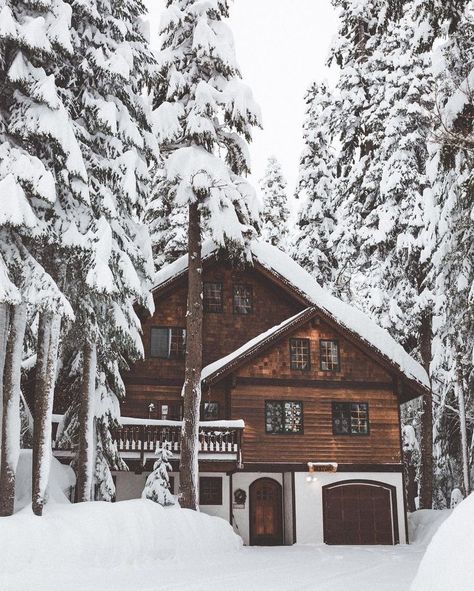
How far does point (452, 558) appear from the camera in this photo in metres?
5.55

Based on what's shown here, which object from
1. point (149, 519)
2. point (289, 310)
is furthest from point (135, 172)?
point (289, 310)

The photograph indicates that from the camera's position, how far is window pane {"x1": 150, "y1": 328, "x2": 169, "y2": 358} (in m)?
24.5

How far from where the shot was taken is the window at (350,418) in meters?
24.1

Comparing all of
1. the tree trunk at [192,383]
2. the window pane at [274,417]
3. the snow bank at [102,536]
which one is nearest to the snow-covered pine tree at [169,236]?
the window pane at [274,417]

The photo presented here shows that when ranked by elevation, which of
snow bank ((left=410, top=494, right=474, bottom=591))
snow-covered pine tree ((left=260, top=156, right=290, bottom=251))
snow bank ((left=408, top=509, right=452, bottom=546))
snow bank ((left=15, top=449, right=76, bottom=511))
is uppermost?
snow-covered pine tree ((left=260, top=156, right=290, bottom=251))

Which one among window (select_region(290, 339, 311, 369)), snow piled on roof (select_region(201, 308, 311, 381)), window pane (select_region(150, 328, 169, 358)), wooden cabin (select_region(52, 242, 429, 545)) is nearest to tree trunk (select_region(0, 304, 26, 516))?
wooden cabin (select_region(52, 242, 429, 545))

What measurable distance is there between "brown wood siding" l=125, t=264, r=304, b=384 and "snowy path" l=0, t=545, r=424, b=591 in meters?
8.75

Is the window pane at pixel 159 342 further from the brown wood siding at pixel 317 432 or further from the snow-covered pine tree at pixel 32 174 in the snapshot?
the snow-covered pine tree at pixel 32 174

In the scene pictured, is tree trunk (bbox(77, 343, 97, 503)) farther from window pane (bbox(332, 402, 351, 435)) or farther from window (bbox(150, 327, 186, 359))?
window pane (bbox(332, 402, 351, 435))

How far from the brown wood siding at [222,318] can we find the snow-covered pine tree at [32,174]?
415 inches

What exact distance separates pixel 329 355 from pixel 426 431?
16.6 ft

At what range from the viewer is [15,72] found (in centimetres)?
1292

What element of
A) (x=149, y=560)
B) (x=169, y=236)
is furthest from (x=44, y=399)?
(x=169, y=236)

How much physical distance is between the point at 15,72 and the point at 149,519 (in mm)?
10481
